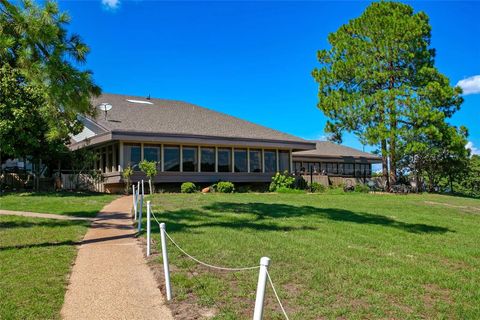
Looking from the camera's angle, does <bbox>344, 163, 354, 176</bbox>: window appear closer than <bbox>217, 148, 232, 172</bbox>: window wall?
No

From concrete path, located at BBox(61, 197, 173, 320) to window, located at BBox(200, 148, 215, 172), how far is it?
15942mm

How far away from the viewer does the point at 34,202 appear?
16.2m

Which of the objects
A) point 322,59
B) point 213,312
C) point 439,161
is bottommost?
point 213,312

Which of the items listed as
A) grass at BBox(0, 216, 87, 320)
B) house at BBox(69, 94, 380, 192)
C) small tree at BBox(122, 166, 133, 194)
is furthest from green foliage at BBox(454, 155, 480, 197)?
grass at BBox(0, 216, 87, 320)

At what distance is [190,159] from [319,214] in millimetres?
12734

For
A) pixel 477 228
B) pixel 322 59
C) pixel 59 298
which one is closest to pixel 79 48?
pixel 59 298

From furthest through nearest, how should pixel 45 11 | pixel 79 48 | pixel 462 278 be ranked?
pixel 79 48 → pixel 45 11 → pixel 462 278

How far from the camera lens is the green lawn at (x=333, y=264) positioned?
5051 mm

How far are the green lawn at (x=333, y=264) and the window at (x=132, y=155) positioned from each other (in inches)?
416

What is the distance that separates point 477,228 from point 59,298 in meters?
10.9

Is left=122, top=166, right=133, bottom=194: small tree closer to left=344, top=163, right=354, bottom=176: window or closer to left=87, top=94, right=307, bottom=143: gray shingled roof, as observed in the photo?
left=87, top=94, right=307, bottom=143: gray shingled roof

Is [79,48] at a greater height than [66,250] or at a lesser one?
greater

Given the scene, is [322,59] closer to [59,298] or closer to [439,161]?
[439,161]

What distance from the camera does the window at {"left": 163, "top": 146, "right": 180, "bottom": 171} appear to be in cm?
2452
